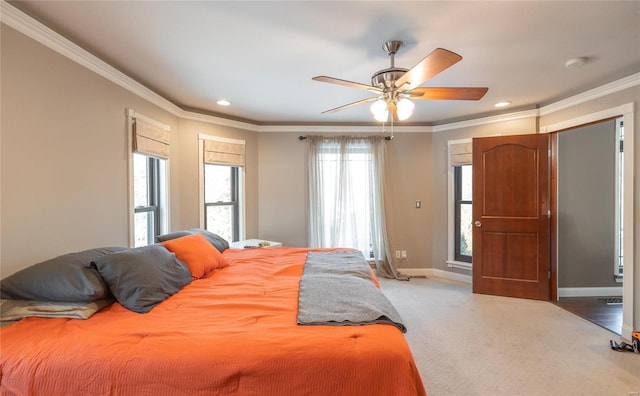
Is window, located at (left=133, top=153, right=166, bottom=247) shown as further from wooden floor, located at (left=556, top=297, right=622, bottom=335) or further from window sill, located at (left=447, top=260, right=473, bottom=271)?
wooden floor, located at (left=556, top=297, right=622, bottom=335)

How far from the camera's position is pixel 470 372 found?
2146mm

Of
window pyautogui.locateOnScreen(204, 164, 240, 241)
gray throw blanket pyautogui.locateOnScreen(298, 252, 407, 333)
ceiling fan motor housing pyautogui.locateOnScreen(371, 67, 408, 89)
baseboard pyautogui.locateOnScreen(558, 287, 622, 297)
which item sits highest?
ceiling fan motor housing pyautogui.locateOnScreen(371, 67, 408, 89)

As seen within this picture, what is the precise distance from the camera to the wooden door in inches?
141

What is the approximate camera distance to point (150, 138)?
2.98 meters

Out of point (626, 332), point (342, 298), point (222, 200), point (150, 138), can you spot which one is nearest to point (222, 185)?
point (222, 200)

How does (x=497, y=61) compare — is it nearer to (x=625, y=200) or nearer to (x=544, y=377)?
(x=625, y=200)

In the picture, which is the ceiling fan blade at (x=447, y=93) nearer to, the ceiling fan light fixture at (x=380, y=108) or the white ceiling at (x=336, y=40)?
the ceiling fan light fixture at (x=380, y=108)

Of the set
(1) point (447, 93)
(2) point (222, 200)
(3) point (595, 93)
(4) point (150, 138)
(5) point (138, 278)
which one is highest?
(3) point (595, 93)

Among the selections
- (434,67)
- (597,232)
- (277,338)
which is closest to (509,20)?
(434,67)

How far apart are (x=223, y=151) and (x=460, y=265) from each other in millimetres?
3820

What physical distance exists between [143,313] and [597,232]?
197 inches

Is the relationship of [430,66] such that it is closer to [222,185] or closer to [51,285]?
[51,285]

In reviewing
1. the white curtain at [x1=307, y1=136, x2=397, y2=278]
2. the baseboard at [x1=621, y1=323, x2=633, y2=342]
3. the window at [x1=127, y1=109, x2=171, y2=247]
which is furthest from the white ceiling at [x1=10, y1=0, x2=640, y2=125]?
the baseboard at [x1=621, y1=323, x2=633, y2=342]

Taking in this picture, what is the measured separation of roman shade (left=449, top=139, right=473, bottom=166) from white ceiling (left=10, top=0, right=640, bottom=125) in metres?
1.07
